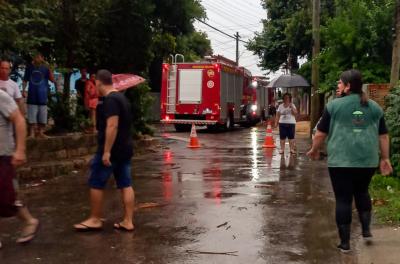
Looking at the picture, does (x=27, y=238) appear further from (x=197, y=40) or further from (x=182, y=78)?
(x=197, y=40)

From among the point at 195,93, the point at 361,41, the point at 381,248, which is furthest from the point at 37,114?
the point at 195,93

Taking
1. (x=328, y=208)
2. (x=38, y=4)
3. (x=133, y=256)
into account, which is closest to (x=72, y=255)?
(x=133, y=256)

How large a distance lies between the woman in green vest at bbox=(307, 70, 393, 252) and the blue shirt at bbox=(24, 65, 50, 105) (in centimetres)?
679

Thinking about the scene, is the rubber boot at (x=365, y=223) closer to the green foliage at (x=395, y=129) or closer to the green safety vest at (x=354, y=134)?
the green safety vest at (x=354, y=134)

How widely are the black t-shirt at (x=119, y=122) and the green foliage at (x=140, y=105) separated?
28.5 ft

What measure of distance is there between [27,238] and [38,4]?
21.7 ft

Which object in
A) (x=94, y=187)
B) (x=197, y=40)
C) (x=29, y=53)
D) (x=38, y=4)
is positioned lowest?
(x=94, y=187)

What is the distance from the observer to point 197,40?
47500 mm

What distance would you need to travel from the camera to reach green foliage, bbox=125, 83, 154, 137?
15814mm

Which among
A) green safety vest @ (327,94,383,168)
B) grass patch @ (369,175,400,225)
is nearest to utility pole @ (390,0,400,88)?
grass patch @ (369,175,400,225)

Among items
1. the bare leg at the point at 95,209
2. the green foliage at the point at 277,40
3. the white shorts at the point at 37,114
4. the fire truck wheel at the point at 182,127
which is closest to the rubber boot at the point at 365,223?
the bare leg at the point at 95,209

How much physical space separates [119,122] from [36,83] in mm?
5218

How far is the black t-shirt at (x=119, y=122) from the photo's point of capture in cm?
655

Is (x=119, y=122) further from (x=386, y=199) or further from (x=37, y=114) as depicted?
(x=37, y=114)
